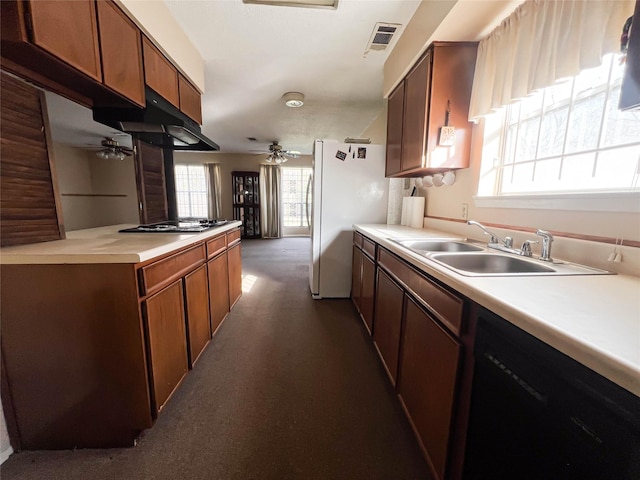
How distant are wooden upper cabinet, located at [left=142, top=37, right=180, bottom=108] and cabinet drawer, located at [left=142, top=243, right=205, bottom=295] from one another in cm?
115

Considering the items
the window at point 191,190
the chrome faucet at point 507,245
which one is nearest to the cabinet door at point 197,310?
the chrome faucet at point 507,245

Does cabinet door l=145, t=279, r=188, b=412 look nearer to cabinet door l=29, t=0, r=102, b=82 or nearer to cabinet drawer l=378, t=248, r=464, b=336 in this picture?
cabinet door l=29, t=0, r=102, b=82

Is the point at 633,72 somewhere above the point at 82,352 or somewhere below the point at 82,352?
above

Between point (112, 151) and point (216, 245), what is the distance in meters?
1.17

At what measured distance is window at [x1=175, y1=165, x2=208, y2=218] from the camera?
23.2 ft

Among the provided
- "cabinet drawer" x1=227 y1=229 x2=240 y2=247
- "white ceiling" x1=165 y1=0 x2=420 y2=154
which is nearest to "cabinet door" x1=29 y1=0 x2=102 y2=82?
"white ceiling" x1=165 y1=0 x2=420 y2=154

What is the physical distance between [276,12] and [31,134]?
161 centimetres

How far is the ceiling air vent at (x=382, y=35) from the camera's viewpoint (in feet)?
6.11

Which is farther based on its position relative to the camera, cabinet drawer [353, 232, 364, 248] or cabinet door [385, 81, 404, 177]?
cabinet drawer [353, 232, 364, 248]

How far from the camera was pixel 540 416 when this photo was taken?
56 centimetres

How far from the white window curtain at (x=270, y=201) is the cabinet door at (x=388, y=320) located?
5.85 m

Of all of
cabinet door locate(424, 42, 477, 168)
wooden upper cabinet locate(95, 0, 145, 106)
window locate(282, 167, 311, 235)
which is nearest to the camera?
wooden upper cabinet locate(95, 0, 145, 106)

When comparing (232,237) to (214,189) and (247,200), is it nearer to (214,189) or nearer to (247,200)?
(247,200)

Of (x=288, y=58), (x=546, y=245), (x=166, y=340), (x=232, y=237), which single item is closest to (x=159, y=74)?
(x=288, y=58)
